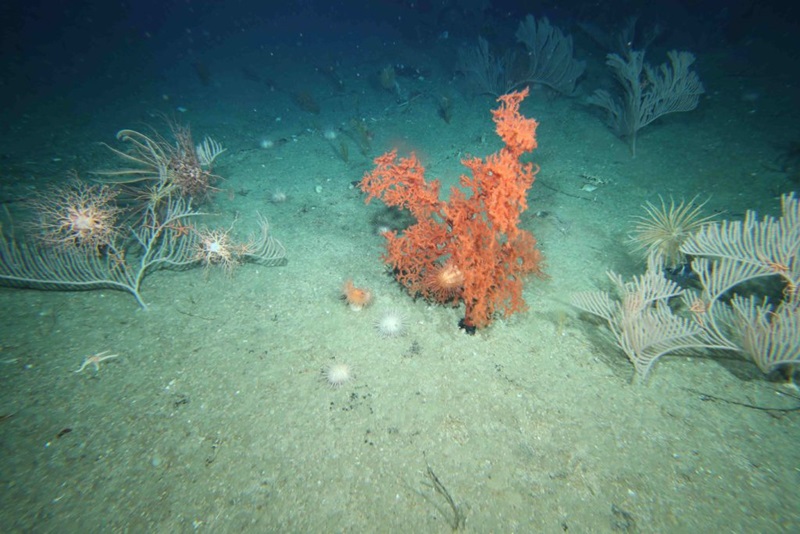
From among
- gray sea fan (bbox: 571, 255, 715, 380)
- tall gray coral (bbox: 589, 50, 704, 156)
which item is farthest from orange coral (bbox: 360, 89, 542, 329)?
tall gray coral (bbox: 589, 50, 704, 156)

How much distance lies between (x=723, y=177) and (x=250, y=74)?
15180 millimetres

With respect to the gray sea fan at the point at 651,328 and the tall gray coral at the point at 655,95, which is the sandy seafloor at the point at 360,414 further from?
the tall gray coral at the point at 655,95

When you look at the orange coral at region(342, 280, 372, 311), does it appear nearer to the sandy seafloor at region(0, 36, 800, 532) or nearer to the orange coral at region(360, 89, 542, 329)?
the sandy seafloor at region(0, 36, 800, 532)

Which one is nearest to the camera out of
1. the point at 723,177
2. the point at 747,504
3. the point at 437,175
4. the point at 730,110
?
the point at 747,504

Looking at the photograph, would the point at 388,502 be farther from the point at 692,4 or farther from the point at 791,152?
the point at 692,4

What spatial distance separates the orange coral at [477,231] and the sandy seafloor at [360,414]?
0.44 meters

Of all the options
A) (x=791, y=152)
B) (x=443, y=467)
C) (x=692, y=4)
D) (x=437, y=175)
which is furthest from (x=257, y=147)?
(x=692, y=4)

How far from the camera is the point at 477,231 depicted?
3.20 m

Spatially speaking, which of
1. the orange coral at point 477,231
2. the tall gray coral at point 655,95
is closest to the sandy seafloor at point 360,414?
the orange coral at point 477,231

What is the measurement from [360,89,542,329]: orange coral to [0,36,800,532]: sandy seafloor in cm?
44

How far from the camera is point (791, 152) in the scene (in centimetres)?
577

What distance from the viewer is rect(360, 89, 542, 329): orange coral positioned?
2.87m

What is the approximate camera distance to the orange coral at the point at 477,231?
2867 mm

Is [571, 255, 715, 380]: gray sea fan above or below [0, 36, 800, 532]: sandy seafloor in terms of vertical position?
above
